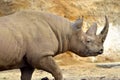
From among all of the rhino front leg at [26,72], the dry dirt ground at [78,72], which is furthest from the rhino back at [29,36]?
the dry dirt ground at [78,72]

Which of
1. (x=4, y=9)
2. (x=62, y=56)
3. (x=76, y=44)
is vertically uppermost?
(x=76, y=44)

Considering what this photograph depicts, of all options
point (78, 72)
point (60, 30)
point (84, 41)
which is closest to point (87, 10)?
point (78, 72)

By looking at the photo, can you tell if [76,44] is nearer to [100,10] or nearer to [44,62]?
[44,62]

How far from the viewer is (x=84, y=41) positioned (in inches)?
450

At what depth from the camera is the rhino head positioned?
11.2 m

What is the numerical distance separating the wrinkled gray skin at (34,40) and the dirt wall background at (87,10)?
28.8 ft

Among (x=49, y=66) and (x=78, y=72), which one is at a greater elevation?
(x=49, y=66)

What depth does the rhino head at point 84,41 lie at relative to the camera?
11.2m

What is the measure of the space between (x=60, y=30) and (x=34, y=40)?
944mm

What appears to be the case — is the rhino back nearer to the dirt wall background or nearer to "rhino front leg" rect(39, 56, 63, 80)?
"rhino front leg" rect(39, 56, 63, 80)

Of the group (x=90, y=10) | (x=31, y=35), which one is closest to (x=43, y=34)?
(x=31, y=35)

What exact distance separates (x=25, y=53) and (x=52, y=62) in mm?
593

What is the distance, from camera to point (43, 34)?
10375mm

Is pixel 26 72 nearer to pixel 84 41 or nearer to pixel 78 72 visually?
pixel 84 41
